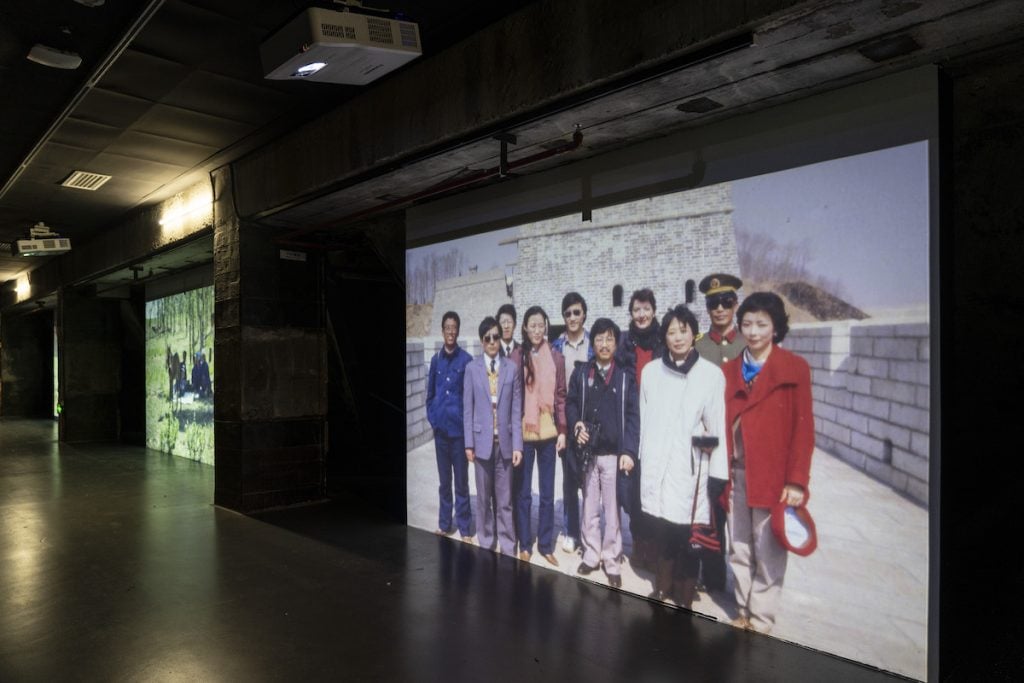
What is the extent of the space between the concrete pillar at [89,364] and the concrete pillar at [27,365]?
247 inches

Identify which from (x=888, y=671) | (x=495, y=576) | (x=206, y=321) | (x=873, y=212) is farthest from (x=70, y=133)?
(x=888, y=671)

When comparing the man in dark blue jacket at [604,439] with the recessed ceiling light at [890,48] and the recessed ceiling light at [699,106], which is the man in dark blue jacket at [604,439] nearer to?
the recessed ceiling light at [699,106]

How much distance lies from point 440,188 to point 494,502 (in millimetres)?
2451

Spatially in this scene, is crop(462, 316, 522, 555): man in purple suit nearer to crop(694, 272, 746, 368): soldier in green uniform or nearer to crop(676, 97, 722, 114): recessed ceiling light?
crop(694, 272, 746, 368): soldier in green uniform

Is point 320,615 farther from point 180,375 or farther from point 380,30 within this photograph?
point 180,375

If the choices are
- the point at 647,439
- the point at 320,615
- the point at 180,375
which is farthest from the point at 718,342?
the point at 180,375

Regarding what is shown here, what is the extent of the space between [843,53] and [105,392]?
13.5 m

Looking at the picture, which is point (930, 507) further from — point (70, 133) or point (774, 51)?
point (70, 133)

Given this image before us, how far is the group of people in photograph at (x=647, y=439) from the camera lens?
335 cm

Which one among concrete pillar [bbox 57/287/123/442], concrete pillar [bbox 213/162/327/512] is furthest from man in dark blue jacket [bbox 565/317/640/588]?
concrete pillar [bbox 57/287/123/442]

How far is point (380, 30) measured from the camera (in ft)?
10.6

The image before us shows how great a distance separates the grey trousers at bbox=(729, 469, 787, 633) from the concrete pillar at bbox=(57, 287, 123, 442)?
12.2 m

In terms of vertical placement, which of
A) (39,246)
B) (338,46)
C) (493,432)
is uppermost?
(338,46)

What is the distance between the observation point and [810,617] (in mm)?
3176
